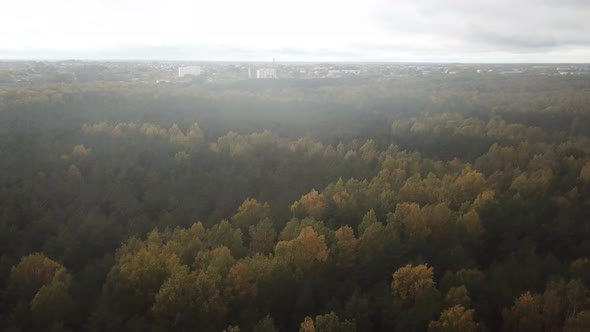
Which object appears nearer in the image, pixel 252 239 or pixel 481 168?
pixel 252 239

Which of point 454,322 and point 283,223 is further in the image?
point 283,223

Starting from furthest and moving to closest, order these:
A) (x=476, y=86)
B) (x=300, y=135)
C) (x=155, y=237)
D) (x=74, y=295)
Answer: (x=476, y=86)
(x=300, y=135)
(x=155, y=237)
(x=74, y=295)

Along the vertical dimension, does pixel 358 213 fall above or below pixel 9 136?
below

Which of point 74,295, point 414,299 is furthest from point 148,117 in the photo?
point 414,299

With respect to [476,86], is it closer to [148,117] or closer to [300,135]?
[300,135]

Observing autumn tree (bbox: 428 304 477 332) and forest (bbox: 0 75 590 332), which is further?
forest (bbox: 0 75 590 332)

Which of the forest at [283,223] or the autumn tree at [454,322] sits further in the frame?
the forest at [283,223]

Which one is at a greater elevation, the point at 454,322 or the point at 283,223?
the point at 454,322

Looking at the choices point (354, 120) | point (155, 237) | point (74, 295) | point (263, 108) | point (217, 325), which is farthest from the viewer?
point (263, 108)
